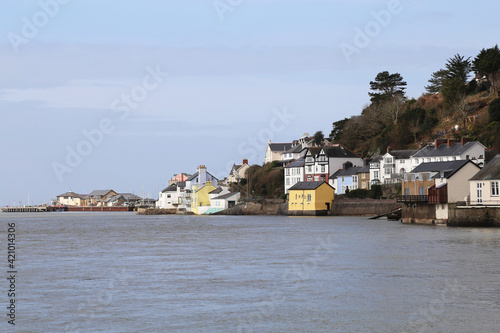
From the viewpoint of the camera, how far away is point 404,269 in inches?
989

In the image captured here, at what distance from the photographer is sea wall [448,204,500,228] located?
1831 inches

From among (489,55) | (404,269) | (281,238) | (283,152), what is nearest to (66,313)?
(404,269)

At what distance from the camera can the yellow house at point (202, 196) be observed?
363 feet

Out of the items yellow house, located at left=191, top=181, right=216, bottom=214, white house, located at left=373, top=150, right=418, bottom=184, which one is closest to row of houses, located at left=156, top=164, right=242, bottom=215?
yellow house, located at left=191, top=181, right=216, bottom=214

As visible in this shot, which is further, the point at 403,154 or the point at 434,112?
the point at 434,112

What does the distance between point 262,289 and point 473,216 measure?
101 feet

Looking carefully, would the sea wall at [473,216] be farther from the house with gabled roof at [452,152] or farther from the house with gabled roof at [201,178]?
the house with gabled roof at [201,178]

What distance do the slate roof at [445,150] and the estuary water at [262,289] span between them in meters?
37.7

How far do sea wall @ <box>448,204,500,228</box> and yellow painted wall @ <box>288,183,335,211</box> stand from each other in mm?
33044

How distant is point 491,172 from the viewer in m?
48.8

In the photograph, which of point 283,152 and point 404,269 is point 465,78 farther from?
point 404,269

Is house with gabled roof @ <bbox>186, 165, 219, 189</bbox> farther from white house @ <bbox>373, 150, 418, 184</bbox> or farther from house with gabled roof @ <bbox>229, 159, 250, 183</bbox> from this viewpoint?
white house @ <bbox>373, 150, 418, 184</bbox>

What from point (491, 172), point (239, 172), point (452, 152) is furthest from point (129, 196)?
point (491, 172)

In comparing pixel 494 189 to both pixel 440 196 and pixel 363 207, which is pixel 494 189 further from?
pixel 363 207
